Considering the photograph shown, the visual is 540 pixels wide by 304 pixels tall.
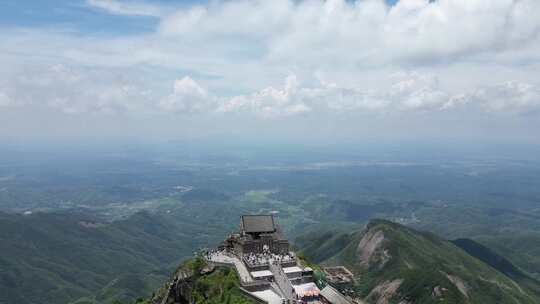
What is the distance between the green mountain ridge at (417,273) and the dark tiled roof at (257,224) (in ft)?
190

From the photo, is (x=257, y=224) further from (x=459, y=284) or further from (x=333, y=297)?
(x=459, y=284)

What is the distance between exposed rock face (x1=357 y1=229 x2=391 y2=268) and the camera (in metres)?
165

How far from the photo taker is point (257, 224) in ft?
268

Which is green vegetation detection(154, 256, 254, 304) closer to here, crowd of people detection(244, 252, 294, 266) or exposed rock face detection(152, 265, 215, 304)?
exposed rock face detection(152, 265, 215, 304)

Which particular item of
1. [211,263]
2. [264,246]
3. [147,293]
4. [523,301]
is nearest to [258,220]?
[264,246]

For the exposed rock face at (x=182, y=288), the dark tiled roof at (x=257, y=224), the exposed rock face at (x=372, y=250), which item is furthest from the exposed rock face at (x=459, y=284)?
the exposed rock face at (x=182, y=288)

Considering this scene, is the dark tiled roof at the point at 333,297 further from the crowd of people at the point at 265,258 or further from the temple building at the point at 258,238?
the temple building at the point at 258,238

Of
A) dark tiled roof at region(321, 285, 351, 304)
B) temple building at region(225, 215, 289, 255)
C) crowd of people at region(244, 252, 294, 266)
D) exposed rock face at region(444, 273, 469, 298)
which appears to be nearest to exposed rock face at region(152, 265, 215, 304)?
crowd of people at region(244, 252, 294, 266)

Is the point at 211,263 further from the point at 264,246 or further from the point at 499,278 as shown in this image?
the point at 499,278

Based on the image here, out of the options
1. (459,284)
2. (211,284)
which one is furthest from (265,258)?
(459,284)

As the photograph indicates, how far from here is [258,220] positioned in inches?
3243

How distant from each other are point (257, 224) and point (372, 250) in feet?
346

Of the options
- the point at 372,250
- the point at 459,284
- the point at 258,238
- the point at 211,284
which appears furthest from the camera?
the point at 372,250

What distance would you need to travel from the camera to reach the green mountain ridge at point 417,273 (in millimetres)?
129750
